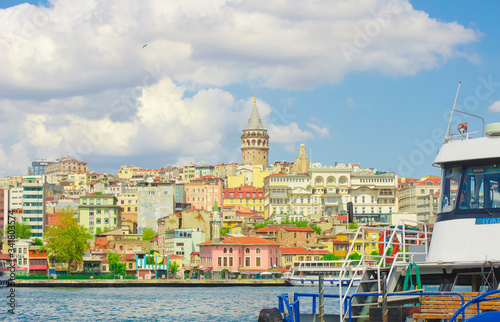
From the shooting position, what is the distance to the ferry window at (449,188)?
509 inches

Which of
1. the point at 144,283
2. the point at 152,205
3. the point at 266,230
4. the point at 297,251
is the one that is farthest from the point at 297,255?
the point at 152,205

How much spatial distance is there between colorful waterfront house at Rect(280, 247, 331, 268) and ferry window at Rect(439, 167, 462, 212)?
95.2 meters

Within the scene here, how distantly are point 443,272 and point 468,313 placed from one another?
7.66ft

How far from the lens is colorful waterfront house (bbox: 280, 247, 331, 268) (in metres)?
108

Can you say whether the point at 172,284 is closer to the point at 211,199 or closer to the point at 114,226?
the point at 114,226

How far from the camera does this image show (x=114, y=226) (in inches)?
5571

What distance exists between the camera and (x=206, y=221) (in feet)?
404

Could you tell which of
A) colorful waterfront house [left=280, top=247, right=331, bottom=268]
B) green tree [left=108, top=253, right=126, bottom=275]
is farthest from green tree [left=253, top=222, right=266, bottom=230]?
green tree [left=108, top=253, right=126, bottom=275]

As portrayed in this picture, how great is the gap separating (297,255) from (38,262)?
34.2m

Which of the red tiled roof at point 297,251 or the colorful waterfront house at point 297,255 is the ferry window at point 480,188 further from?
the red tiled roof at point 297,251

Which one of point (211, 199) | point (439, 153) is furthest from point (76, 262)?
point (439, 153)

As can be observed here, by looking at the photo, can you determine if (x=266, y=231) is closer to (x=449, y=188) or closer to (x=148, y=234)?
(x=148, y=234)

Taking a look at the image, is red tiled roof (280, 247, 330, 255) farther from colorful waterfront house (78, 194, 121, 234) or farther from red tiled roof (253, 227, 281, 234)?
colorful waterfront house (78, 194, 121, 234)

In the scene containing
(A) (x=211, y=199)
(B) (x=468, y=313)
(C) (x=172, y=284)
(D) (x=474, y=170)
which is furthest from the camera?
(A) (x=211, y=199)
